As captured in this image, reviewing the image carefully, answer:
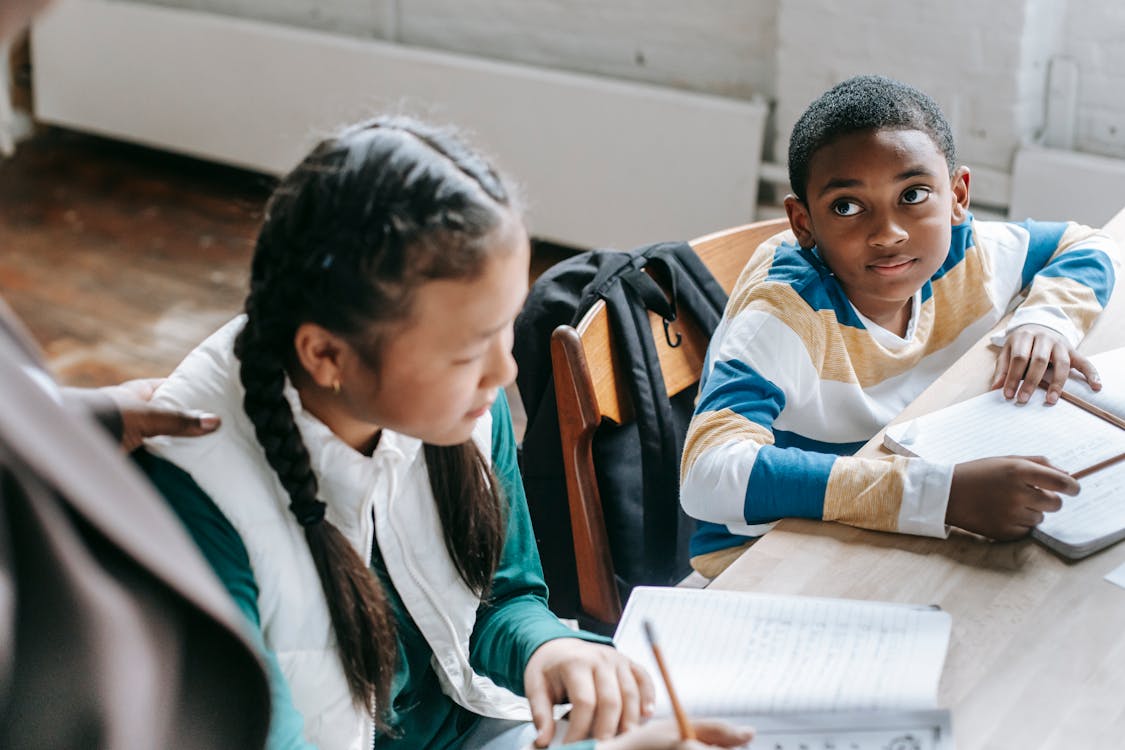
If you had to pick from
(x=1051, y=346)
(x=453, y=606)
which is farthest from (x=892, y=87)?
(x=453, y=606)

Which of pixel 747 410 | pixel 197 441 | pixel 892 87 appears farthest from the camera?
pixel 892 87

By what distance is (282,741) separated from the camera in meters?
0.95

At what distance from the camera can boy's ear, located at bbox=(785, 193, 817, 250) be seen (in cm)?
146

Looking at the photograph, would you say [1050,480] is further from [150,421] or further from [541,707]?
[150,421]

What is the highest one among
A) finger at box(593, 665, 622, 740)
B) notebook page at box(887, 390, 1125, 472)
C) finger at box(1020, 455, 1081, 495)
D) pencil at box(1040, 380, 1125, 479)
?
finger at box(1020, 455, 1081, 495)

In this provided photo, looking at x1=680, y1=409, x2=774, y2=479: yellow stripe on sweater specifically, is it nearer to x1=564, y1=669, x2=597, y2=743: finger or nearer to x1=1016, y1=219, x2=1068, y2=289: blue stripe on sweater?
x1=564, y1=669, x2=597, y2=743: finger

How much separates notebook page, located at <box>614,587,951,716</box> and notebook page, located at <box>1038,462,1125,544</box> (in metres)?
0.18

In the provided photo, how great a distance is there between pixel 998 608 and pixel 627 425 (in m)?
0.60

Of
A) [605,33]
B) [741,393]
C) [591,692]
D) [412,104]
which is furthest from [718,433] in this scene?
[605,33]

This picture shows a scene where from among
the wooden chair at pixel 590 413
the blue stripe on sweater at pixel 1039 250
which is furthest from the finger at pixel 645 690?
the blue stripe on sweater at pixel 1039 250

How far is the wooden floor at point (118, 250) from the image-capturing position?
3196 millimetres

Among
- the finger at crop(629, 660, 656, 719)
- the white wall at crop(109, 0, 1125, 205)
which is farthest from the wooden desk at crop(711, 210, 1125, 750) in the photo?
the white wall at crop(109, 0, 1125, 205)

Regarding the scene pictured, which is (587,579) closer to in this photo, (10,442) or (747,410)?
(747,410)

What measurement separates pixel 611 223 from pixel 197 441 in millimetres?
2552
